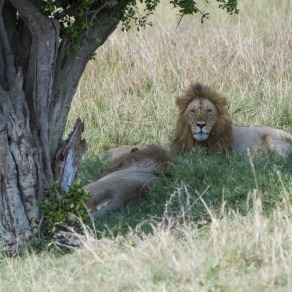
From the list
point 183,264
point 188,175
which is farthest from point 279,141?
point 183,264

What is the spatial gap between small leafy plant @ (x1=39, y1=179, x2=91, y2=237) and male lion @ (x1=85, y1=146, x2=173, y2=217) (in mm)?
935

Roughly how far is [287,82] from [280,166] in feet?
11.3

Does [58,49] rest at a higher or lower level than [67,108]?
higher

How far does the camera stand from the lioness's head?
986 centimetres

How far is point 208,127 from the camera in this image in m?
9.86

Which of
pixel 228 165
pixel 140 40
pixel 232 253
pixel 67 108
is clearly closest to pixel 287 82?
pixel 140 40

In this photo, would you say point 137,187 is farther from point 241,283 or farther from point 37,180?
point 241,283

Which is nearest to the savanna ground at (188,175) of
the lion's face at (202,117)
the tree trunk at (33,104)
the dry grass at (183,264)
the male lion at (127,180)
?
the dry grass at (183,264)

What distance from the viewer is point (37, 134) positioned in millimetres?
6730

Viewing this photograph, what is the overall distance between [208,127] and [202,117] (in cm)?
12

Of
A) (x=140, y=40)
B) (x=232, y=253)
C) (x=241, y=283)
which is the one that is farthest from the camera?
(x=140, y=40)

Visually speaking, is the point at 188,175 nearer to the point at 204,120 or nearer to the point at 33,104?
the point at 204,120

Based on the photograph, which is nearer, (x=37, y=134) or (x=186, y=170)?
(x=37, y=134)

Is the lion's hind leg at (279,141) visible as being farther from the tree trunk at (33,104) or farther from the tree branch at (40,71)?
the tree branch at (40,71)
